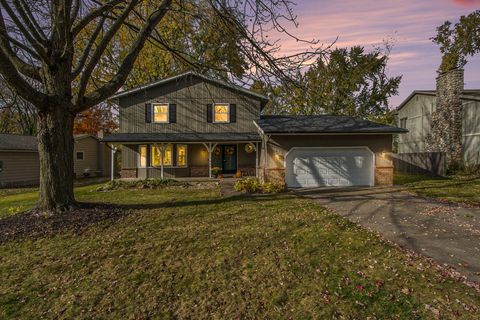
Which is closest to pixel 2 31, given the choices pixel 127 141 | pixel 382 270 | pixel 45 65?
pixel 45 65

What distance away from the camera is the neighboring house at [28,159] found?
20.2 metres

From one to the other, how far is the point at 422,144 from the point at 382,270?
79.1 ft

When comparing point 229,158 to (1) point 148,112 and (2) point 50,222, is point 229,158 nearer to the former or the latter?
(1) point 148,112

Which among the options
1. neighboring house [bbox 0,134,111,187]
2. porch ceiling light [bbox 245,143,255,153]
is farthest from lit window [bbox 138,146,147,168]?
porch ceiling light [bbox 245,143,255,153]

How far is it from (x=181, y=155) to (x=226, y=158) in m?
3.35

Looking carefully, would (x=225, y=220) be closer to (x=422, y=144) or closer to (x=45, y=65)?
(x=45, y=65)

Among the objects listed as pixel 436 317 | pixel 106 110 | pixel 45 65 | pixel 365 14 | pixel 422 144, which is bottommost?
pixel 436 317

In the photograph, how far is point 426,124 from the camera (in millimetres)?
23594

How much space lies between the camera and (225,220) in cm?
800

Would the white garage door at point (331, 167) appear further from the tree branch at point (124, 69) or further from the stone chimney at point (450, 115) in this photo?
the tree branch at point (124, 69)

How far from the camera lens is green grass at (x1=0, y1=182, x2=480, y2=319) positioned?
368 centimetres

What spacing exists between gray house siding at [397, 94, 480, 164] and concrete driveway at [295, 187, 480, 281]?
1111 centimetres

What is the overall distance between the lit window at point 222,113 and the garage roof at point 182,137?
1.13 metres

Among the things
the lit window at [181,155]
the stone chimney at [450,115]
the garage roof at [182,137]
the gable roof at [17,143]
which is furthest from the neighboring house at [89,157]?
the stone chimney at [450,115]
